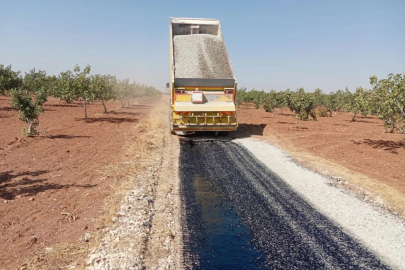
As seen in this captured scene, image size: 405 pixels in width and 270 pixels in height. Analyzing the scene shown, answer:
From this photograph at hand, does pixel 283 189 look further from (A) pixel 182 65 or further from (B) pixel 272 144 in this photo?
(A) pixel 182 65

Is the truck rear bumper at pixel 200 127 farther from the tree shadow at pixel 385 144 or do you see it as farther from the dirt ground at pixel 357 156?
the tree shadow at pixel 385 144

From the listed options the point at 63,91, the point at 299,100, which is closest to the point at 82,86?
the point at 63,91

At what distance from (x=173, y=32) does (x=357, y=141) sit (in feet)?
47.6

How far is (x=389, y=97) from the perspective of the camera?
48.1ft

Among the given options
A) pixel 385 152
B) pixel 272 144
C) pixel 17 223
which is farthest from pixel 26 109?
pixel 385 152

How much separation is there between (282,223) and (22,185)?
805 cm

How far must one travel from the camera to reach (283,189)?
961cm

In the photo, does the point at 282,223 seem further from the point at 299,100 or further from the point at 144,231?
the point at 299,100

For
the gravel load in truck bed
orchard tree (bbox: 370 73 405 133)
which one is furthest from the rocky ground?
orchard tree (bbox: 370 73 405 133)

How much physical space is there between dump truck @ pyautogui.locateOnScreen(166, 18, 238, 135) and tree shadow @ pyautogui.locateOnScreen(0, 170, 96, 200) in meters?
7.83

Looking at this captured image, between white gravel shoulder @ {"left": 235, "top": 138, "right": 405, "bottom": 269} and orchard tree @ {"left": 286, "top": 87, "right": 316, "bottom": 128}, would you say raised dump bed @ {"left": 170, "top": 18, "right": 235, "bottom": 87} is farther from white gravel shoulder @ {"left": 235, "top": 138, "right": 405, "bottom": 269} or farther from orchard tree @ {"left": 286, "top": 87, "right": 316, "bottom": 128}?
orchard tree @ {"left": 286, "top": 87, "right": 316, "bottom": 128}

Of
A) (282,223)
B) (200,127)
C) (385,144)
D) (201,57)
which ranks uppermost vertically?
(201,57)

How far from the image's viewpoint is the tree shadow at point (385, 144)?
16844 mm

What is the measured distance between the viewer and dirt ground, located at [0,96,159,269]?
6216 mm
